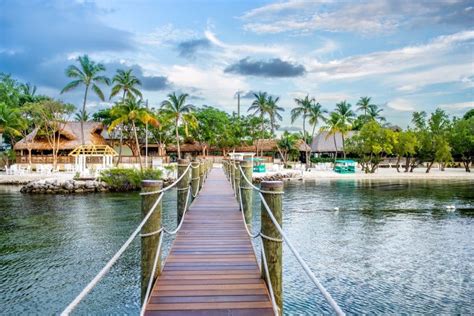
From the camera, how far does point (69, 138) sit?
46812 mm

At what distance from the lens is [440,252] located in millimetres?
12617

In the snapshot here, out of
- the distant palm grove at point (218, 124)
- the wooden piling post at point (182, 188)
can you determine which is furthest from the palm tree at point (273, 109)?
the wooden piling post at point (182, 188)

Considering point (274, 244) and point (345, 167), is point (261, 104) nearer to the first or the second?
point (345, 167)

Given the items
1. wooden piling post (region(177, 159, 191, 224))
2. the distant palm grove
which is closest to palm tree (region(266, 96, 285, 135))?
the distant palm grove

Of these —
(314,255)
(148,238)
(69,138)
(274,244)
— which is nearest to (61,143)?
(69,138)

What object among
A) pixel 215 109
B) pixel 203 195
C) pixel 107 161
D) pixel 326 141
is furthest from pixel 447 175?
pixel 203 195

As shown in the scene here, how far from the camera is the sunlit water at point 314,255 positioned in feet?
28.9

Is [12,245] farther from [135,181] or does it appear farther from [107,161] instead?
[107,161]

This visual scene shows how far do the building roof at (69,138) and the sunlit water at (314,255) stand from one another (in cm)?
2395

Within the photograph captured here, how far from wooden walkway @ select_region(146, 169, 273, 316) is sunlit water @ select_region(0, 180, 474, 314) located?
290 centimetres

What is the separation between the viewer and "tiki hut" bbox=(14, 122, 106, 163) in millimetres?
43906

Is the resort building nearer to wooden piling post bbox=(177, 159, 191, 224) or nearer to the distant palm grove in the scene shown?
the distant palm grove

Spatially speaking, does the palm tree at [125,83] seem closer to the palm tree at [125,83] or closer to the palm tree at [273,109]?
the palm tree at [125,83]

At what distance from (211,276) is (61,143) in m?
46.8
